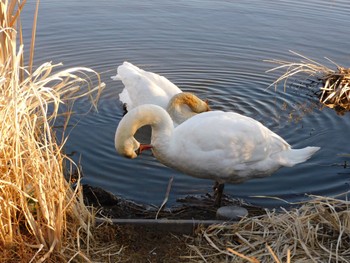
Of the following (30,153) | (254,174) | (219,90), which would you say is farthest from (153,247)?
(219,90)

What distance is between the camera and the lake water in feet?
21.7

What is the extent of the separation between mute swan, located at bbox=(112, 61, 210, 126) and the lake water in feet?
1.42

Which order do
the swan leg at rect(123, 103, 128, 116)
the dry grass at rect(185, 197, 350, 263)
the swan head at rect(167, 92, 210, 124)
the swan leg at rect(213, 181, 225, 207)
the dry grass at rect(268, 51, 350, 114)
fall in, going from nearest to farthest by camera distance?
the dry grass at rect(185, 197, 350, 263)
the swan leg at rect(213, 181, 225, 207)
the swan head at rect(167, 92, 210, 124)
the swan leg at rect(123, 103, 128, 116)
the dry grass at rect(268, 51, 350, 114)

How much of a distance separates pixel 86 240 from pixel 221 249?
1.02 m

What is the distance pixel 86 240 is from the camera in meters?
4.40

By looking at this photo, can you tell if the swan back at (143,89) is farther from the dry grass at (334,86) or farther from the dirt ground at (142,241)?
the dirt ground at (142,241)

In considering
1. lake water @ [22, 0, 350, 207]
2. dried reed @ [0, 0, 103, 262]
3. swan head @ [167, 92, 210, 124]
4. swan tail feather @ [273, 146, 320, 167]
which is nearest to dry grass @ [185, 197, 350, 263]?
dried reed @ [0, 0, 103, 262]

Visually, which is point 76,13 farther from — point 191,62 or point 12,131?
point 12,131

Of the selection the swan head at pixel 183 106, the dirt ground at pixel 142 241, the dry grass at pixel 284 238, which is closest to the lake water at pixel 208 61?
the swan head at pixel 183 106

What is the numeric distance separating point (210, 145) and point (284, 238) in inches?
56.4

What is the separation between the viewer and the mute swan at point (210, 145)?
5.59 m

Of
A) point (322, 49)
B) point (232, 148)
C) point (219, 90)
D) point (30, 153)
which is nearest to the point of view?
point (30, 153)

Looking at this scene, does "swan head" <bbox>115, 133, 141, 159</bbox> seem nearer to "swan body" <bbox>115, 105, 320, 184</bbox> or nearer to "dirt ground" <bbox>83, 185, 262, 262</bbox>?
"swan body" <bbox>115, 105, 320, 184</bbox>

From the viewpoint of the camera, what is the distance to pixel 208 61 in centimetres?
1066
